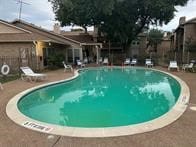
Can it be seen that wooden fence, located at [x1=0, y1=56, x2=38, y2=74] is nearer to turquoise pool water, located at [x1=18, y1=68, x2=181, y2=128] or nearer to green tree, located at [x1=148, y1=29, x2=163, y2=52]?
turquoise pool water, located at [x1=18, y1=68, x2=181, y2=128]

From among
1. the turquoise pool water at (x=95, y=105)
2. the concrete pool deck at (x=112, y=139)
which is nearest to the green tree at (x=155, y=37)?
the turquoise pool water at (x=95, y=105)

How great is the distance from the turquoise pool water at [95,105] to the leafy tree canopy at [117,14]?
51.4 feet

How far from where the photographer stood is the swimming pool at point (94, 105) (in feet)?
24.6

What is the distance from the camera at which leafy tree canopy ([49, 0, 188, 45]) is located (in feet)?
88.6

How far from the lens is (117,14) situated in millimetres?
29109

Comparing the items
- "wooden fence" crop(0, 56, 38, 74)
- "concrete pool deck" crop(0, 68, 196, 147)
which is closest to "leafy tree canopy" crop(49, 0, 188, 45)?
"wooden fence" crop(0, 56, 38, 74)

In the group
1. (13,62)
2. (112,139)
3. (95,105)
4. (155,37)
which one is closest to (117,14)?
(13,62)

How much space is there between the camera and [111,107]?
934 centimetres

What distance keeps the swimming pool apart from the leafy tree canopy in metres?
15.7

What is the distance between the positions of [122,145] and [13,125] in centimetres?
294

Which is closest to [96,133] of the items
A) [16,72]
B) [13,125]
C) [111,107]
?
[13,125]

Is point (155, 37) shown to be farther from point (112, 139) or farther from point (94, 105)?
point (112, 139)

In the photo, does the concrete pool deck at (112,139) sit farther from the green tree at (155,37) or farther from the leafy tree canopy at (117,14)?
the green tree at (155,37)

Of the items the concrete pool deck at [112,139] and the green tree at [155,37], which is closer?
the concrete pool deck at [112,139]
